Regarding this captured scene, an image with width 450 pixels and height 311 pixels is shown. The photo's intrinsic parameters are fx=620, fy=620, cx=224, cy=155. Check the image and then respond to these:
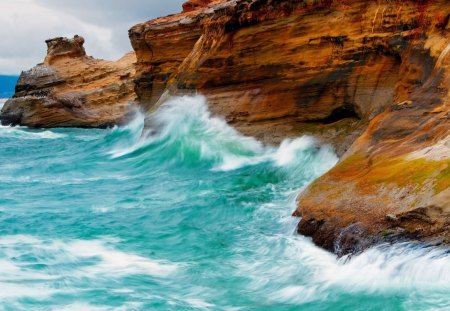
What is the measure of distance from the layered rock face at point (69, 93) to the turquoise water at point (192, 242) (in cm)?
1500

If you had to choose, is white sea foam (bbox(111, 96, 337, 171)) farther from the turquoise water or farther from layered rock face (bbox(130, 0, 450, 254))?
layered rock face (bbox(130, 0, 450, 254))

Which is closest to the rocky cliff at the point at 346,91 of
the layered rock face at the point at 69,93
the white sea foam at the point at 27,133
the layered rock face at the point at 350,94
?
the layered rock face at the point at 350,94

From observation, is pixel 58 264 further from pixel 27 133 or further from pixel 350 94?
pixel 27 133

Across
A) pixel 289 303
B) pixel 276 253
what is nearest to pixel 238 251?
pixel 276 253

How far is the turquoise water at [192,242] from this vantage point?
6.42 metres

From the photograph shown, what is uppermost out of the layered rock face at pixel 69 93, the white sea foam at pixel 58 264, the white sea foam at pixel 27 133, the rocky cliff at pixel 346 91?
the layered rock face at pixel 69 93

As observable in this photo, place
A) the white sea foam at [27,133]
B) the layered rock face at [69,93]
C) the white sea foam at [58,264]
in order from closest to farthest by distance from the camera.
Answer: the white sea foam at [58,264] → the white sea foam at [27,133] → the layered rock face at [69,93]

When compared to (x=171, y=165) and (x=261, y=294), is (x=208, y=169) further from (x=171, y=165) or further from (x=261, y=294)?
(x=261, y=294)

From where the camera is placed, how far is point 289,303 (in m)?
6.37

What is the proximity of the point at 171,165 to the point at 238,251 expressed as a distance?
25.1 ft

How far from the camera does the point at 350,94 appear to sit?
13172mm

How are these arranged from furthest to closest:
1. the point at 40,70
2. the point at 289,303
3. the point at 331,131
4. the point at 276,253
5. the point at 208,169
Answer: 1. the point at 40,70
2. the point at 208,169
3. the point at 331,131
4. the point at 276,253
5. the point at 289,303

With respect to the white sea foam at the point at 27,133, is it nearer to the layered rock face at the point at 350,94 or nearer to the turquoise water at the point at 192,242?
the layered rock face at the point at 350,94

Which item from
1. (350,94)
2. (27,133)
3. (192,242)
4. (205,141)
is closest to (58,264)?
(192,242)
